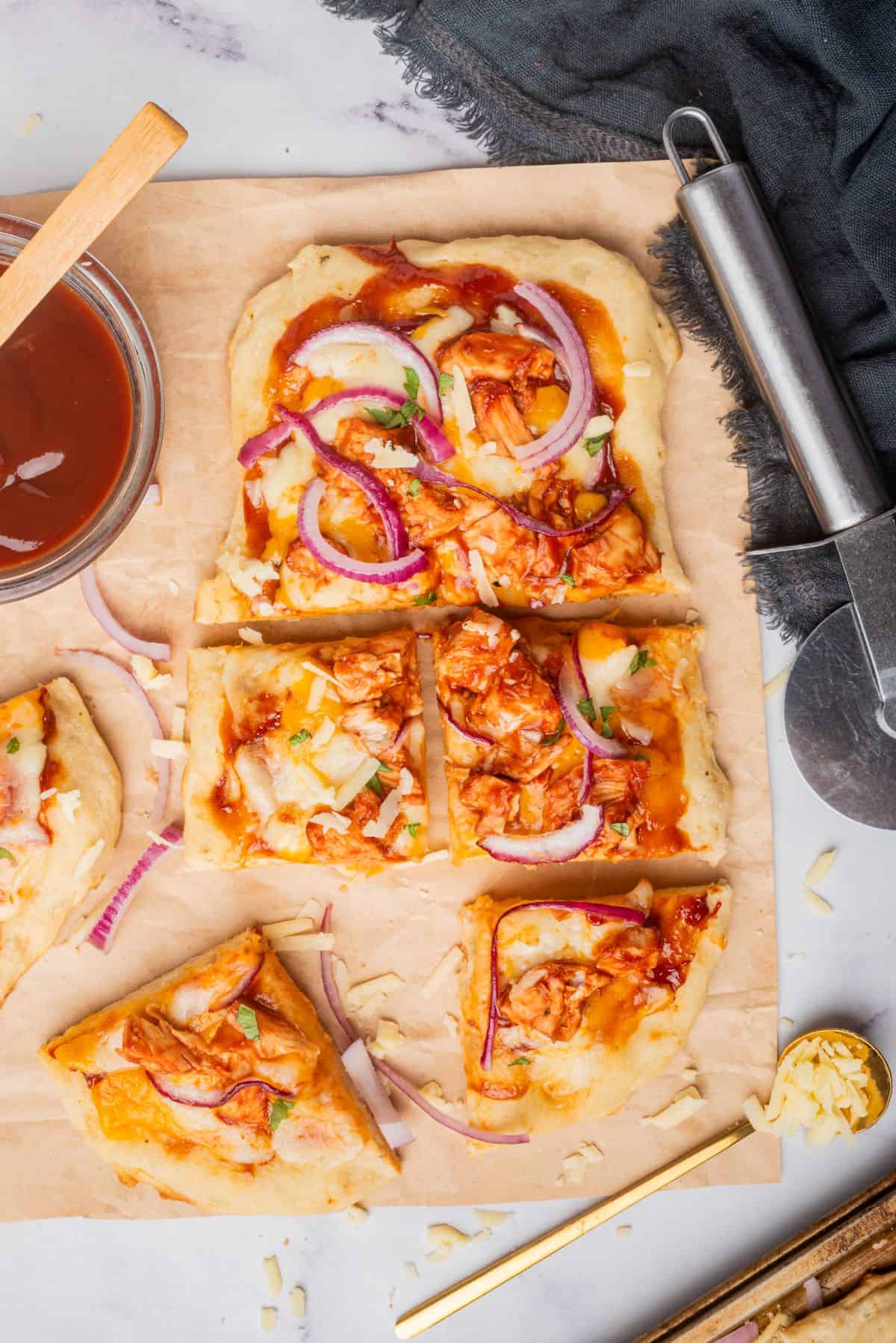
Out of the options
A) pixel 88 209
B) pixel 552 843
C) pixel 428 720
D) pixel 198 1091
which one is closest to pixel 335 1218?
pixel 198 1091

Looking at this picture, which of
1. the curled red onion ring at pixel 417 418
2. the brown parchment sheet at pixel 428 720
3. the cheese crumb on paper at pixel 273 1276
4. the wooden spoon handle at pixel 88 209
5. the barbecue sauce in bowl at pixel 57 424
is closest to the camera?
the wooden spoon handle at pixel 88 209

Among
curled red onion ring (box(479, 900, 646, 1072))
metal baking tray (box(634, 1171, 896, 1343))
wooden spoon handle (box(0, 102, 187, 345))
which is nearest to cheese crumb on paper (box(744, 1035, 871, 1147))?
metal baking tray (box(634, 1171, 896, 1343))

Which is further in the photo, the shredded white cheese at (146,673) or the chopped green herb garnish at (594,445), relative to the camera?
the shredded white cheese at (146,673)

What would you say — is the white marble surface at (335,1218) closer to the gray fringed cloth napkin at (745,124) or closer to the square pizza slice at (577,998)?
the gray fringed cloth napkin at (745,124)

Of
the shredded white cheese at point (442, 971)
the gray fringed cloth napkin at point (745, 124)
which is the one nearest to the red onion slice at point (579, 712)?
the gray fringed cloth napkin at point (745, 124)

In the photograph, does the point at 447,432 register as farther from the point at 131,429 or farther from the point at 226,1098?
the point at 226,1098

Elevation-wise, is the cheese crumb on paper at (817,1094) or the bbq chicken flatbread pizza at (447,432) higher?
the bbq chicken flatbread pizza at (447,432)
